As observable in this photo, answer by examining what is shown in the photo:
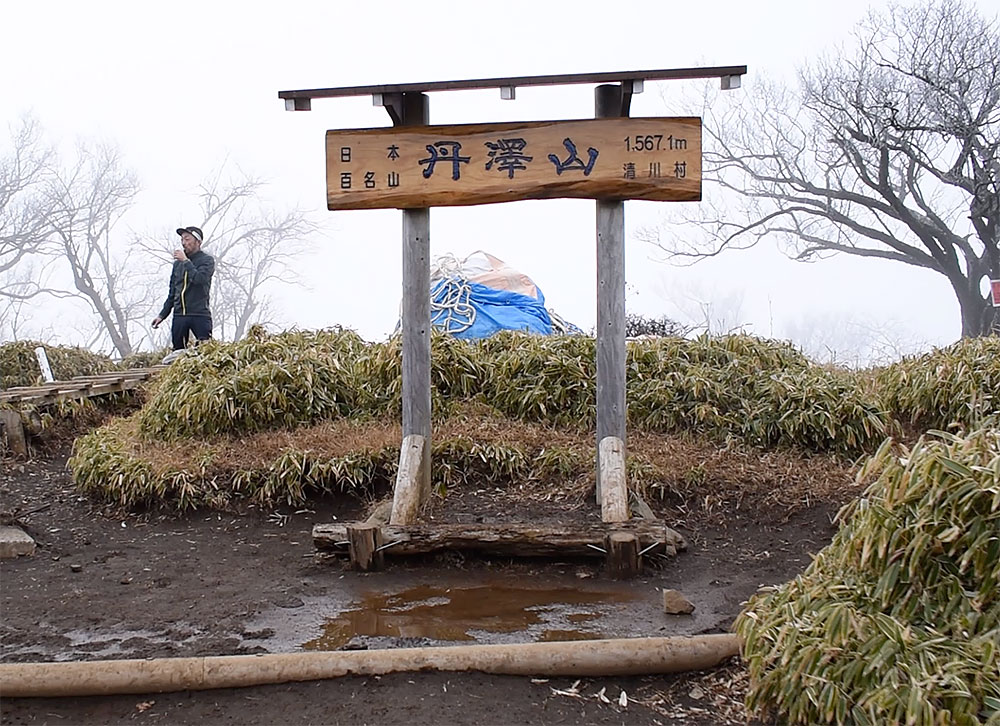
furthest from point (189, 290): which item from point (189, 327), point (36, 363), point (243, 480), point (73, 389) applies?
point (243, 480)

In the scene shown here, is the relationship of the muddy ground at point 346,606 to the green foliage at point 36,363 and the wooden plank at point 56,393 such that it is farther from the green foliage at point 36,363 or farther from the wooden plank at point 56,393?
the green foliage at point 36,363

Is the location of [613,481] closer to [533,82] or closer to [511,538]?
[511,538]

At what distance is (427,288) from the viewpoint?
466 cm

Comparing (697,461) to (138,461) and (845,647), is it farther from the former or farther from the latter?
(138,461)

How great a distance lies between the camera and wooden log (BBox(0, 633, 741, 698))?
2.59m

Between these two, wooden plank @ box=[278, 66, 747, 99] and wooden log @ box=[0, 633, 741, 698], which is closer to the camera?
wooden log @ box=[0, 633, 741, 698]

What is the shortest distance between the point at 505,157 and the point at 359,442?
81.3 inches

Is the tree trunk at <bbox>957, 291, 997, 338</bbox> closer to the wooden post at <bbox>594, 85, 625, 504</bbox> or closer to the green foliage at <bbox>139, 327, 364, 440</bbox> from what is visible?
the wooden post at <bbox>594, 85, 625, 504</bbox>

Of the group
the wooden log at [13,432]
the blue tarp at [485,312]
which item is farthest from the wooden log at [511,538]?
the blue tarp at [485,312]

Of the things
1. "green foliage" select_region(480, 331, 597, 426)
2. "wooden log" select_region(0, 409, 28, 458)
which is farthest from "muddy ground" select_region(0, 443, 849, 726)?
"wooden log" select_region(0, 409, 28, 458)

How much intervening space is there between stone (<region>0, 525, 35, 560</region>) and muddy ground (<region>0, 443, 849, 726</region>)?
0.21ft

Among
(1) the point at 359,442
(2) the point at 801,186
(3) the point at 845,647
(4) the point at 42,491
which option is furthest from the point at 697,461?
(2) the point at 801,186

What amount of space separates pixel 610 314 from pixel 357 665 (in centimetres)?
252

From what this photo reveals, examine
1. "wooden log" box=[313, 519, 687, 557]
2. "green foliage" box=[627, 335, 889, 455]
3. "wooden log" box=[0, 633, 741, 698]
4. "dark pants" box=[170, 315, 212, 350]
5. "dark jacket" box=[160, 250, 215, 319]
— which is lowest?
"wooden log" box=[0, 633, 741, 698]
